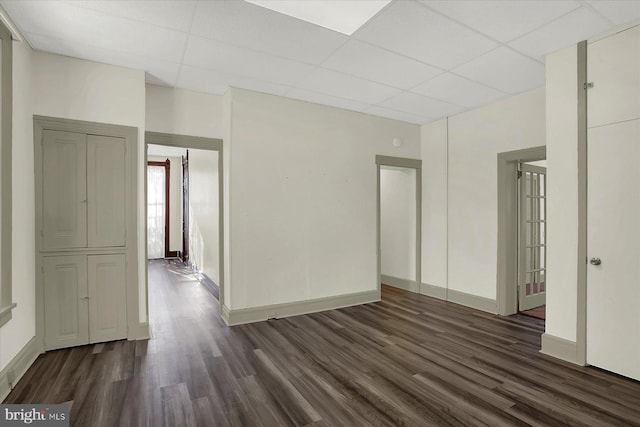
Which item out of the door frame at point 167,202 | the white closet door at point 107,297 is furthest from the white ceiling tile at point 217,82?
the door frame at point 167,202

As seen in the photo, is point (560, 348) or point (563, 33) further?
point (560, 348)

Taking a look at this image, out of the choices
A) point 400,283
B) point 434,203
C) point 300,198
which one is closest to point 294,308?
point 300,198

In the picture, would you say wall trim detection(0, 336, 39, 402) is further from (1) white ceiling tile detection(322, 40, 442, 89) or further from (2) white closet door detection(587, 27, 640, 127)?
(2) white closet door detection(587, 27, 640, 127)

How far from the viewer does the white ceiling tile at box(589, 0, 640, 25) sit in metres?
2.41

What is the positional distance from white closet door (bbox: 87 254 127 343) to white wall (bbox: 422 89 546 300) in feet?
14.5

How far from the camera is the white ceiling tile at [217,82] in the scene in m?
3.60

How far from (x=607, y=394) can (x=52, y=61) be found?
18.4 ft

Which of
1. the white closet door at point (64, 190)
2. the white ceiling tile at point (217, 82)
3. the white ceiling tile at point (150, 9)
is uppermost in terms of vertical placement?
the white ceiling tile at point (150, 9)

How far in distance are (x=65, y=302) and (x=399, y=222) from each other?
4.95m

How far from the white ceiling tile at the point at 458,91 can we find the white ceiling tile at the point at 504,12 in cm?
96

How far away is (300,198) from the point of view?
14.7ft

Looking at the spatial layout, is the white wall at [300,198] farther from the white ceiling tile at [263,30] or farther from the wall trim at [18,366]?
the wall trim at [18,366]

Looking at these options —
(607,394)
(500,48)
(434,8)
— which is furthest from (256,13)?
(607,394)

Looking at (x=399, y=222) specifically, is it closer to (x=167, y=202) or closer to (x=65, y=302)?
(x=65, y=302)
